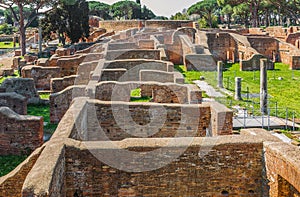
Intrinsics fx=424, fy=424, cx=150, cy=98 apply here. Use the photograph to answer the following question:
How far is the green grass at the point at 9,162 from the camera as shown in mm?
10520

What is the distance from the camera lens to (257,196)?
6367 millimetres

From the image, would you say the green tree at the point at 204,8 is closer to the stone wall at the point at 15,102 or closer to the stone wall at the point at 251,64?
the stone wall at the point at 251,64

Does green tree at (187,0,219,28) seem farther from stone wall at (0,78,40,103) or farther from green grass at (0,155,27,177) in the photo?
green grass at (0,155,27,177)

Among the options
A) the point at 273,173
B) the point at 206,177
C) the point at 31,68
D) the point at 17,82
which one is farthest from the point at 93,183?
the point at 31,68

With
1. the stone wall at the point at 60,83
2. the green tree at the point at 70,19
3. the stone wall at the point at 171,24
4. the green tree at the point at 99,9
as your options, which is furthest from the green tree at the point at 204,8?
the stone wall at the point at 60,83

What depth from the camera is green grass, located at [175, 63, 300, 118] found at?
1869 centimetres

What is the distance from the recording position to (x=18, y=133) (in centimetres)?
1152

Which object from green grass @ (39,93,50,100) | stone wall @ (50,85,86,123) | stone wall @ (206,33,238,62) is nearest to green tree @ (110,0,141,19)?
stone wall @ (206,33,238,62)

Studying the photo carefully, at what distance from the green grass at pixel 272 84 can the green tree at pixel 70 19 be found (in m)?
14.0

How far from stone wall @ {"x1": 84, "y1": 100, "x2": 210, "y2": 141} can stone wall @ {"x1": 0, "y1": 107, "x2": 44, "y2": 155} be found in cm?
320

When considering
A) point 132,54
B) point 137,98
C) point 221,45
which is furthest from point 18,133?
point 221,45

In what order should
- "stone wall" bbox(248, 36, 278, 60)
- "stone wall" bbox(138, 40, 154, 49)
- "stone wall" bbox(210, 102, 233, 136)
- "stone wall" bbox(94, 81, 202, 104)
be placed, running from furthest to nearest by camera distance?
"stone wall" bbox(248, 36, 278, 60), "stone wall" bbox(138, 40, 154, 49), "stone wall" bbox(94, 81, 202, 104), "stone wall" bbox(210, 102, 233, 136)

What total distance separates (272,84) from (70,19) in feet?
69.8

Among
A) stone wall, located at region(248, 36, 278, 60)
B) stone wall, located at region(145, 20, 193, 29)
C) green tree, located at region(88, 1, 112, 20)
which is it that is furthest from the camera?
green tree, located at region(88, 1, 112, 20)
